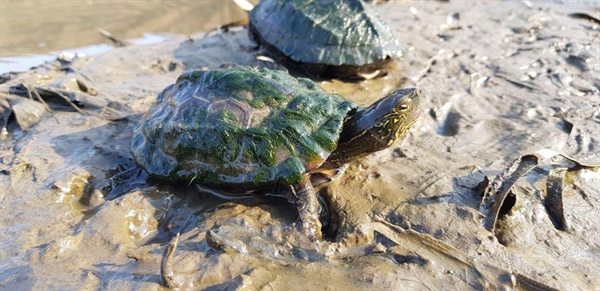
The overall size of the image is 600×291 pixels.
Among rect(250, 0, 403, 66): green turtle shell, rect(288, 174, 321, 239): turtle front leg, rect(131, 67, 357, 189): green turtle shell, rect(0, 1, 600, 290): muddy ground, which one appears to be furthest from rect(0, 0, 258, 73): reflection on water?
rect(288, 174, 321, 239): turtle front leg

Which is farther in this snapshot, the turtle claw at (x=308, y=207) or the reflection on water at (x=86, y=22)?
the reflection on water at (x=86, y=22)

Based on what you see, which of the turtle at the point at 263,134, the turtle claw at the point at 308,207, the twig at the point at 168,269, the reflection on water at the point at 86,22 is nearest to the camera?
the twig at the point at 168,269

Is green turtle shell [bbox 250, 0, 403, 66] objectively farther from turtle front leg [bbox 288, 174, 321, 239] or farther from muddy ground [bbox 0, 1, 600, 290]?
turtle front leg [bbox 288, 174, 321, 239]

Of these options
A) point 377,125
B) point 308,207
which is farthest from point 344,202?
point 377,125

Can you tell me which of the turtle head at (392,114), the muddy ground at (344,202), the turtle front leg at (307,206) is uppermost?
the turtle head at (392,114)

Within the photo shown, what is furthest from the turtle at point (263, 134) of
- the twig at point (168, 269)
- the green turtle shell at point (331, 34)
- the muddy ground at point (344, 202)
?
the green turtle shell at point (331, 34)

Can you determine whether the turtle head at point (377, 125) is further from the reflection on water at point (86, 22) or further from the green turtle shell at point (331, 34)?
the reflection on water at point (86, 22)

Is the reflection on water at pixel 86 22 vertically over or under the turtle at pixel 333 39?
under
